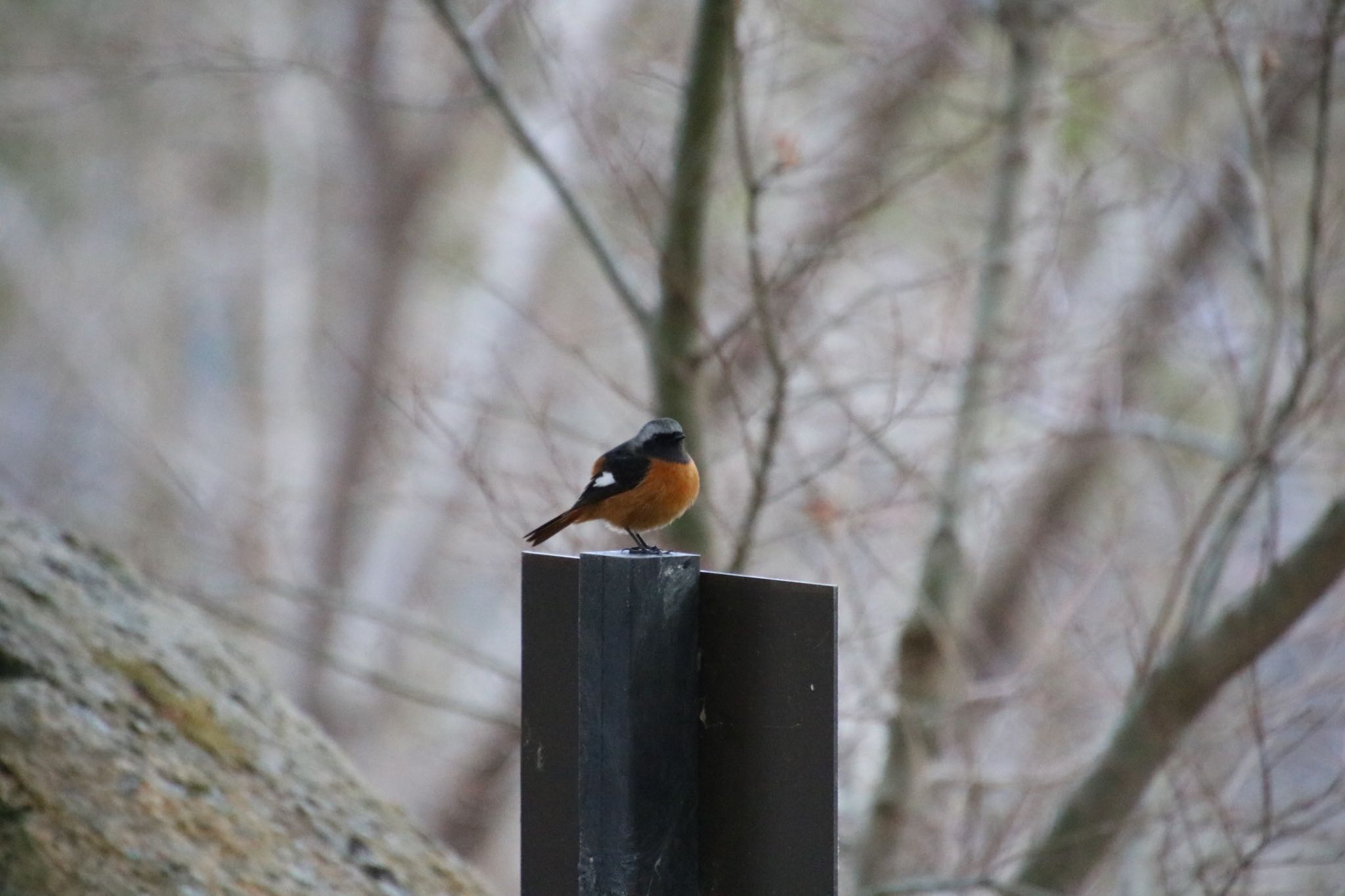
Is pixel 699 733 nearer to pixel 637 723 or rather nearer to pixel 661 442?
pixel 637 723

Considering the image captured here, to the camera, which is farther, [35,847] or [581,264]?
[581,264]

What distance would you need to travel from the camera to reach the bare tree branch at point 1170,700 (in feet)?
12.4

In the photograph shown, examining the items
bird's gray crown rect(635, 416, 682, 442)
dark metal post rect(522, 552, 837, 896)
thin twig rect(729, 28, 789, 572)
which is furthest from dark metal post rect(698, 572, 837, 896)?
thin twig rect(729, 28, 789, 572)

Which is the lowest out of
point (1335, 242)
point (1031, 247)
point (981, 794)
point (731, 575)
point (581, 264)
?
point (731, 575)

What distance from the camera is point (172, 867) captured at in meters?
2.69

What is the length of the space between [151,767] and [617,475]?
1.21 meters

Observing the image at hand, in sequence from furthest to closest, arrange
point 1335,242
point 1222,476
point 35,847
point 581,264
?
point 581,264, point 1335,242, point 1222,476, point 35,847

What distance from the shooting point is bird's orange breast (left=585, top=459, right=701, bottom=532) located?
9.36 ft

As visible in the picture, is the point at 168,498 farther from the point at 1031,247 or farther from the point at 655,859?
the point at 655,859

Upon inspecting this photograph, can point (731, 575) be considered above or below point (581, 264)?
below

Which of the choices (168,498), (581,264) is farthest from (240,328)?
(581,264)

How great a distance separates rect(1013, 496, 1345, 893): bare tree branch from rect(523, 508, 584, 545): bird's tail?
208 centimetres

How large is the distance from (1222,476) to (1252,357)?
1.42m

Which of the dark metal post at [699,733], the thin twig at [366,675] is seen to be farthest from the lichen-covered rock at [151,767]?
the thin twig at [366,675]
